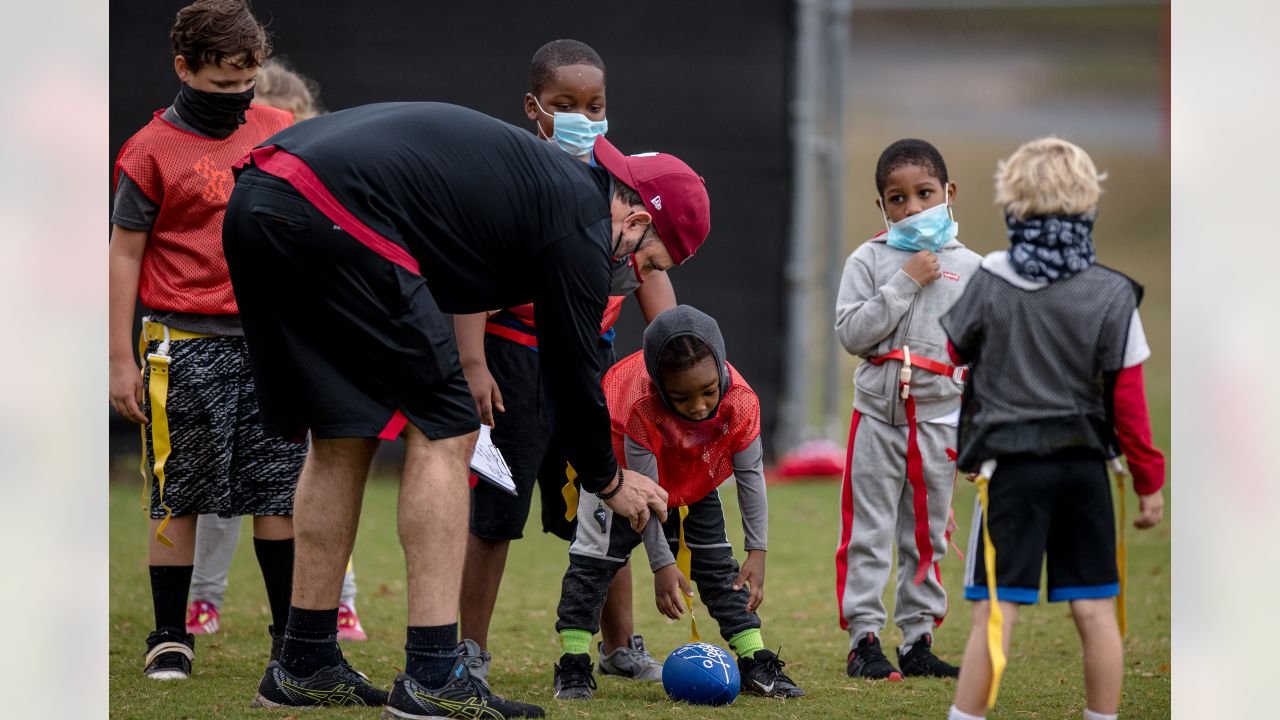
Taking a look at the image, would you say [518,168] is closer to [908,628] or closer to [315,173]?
[315,173]

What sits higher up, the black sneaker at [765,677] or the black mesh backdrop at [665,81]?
the black mesh backdrop at [665,81]

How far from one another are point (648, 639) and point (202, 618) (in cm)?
144

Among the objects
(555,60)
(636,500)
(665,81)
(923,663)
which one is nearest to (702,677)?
(636,500)

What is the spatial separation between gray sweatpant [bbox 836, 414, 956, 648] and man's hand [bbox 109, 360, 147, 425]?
1.99m

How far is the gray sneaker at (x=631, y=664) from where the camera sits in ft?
12.5

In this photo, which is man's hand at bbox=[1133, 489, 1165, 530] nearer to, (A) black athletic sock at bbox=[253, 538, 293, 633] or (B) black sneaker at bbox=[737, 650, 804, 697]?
(B) black sneaker at bbox=[737, 650, 804, 697]

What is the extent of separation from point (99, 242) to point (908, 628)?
7.83 ft

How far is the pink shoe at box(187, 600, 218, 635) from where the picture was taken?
4.36 m

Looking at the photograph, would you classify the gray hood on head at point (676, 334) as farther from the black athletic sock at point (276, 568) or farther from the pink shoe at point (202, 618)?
the pink shoe at point (202, 618)

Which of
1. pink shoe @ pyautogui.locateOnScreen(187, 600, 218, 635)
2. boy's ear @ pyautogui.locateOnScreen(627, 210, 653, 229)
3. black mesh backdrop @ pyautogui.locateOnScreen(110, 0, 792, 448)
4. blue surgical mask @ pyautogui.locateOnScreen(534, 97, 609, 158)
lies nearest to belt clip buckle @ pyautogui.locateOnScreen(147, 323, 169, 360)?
Answer: pink shoe @ pyautogui.locateOnScreen(187, 600, 218, 635)

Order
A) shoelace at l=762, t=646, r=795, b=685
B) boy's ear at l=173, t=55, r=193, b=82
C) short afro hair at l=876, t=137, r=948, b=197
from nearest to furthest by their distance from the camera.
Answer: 1. shoelace at l=762, t=646, r=795, b=685
2. boy's ear at l=173, t=55, r=193, b=82
3. short afro hair at l=876, t=137, r=948, b=197

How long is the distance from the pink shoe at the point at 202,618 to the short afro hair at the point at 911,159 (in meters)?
2.50

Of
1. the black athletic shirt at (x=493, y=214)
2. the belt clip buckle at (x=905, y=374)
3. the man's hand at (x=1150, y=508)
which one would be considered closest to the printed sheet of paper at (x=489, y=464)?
the black athletic shirt at (x=493, y=214)

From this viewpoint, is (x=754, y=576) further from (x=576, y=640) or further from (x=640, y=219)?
(x=640, y=219)
